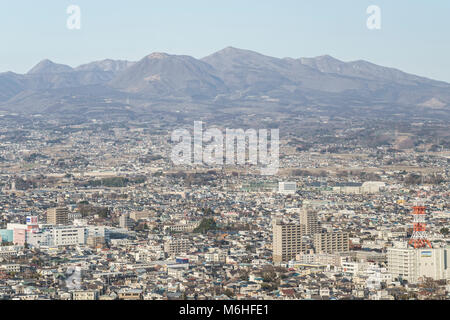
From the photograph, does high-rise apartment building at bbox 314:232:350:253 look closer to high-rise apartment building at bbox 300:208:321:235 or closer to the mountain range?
high-rise apartment building at bbox 300:208:321:235

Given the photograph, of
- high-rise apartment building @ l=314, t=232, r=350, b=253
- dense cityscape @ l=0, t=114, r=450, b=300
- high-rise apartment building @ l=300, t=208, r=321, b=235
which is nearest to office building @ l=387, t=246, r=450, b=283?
dense cityscape @ l=0, t=114, r=450, b=300

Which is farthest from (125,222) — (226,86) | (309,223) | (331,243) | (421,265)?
(226,86)

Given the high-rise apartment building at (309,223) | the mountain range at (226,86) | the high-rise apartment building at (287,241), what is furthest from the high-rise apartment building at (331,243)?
the mountain range at (226,86)

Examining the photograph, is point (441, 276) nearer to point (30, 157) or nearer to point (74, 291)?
point (74, 291)

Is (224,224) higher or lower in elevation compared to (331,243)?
lower

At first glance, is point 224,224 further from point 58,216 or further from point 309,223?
point 58,216
